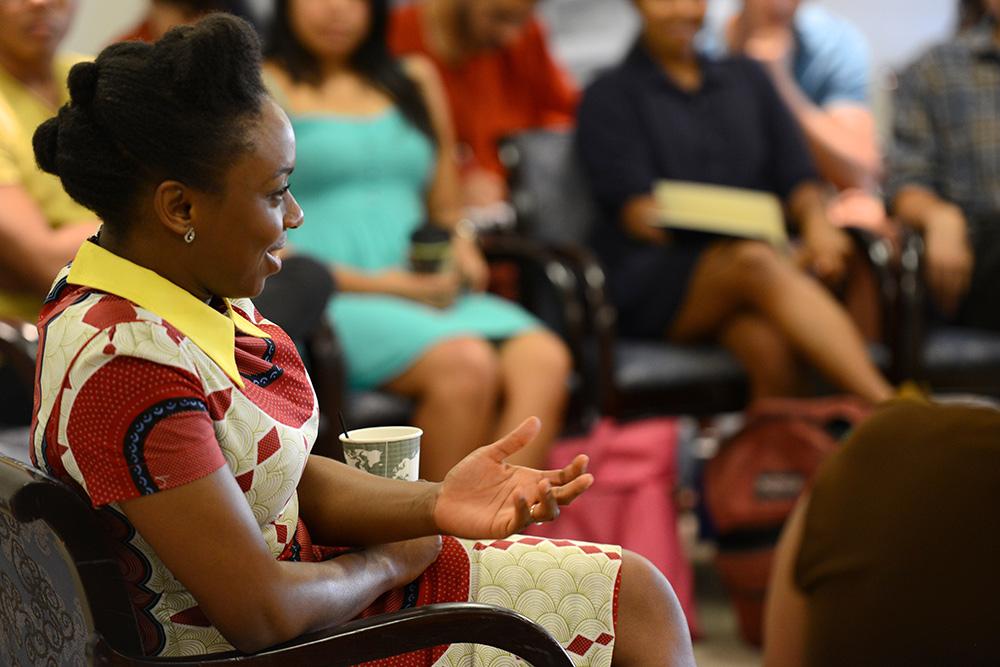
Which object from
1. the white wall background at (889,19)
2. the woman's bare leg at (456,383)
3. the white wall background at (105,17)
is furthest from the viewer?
the white wall background at (889,19)

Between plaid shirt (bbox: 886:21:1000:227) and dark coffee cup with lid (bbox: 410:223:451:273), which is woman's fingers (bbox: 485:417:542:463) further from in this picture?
plaid shirt (bbox: 886:21:1000:227)

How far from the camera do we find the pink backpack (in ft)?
8.41

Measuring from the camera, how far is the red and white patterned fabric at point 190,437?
106 cm

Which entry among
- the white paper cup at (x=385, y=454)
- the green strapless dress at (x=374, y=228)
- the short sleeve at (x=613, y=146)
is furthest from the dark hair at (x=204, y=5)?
the white paper cup at (x=385, y=454)

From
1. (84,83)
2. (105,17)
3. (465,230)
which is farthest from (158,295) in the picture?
(105,17)

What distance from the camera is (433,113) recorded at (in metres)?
3.04

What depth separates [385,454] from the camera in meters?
1.35

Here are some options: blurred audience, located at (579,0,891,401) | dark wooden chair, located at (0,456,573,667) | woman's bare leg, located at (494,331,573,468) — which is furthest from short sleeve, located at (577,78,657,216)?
dark wooden chair, located at (0,456,573,667)

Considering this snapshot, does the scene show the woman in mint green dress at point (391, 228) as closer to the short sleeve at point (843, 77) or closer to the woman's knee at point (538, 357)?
the woman's knee at point (538, 357)

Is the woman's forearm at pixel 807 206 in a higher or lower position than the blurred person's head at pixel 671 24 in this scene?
lower

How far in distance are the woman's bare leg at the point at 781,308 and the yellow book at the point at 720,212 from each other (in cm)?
5

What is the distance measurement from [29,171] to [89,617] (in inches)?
50.7

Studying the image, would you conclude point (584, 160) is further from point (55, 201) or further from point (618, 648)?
point (618, 648)

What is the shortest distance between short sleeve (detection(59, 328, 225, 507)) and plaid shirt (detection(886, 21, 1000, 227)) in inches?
108
